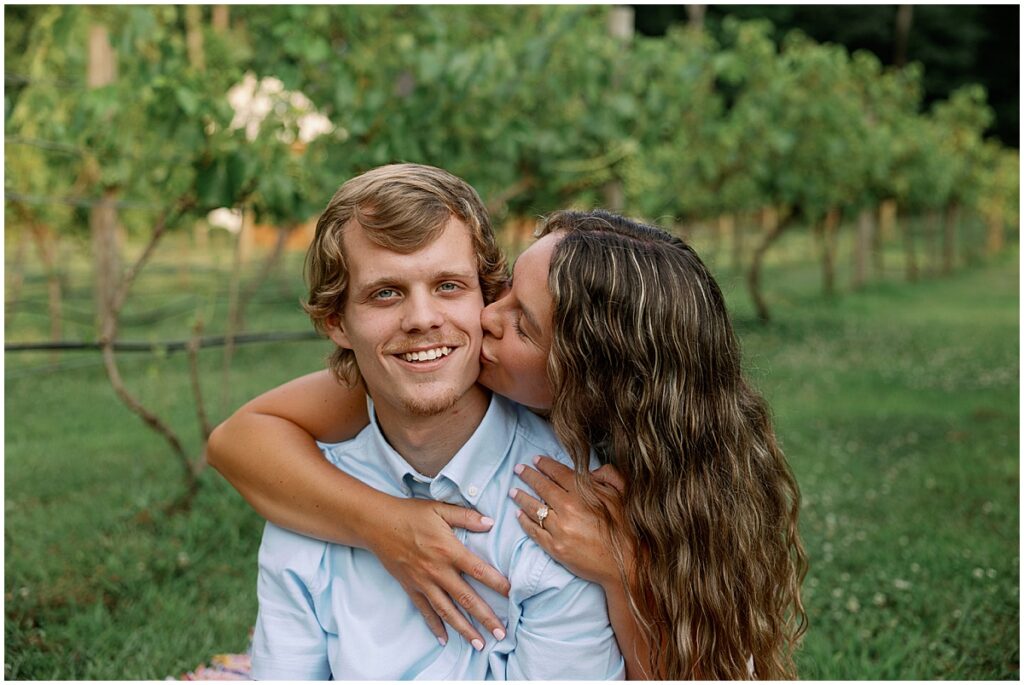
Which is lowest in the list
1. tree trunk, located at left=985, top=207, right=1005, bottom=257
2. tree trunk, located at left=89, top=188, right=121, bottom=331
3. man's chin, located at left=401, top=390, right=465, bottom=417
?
tree trunk, located at left=985, top=207, right=1005, bottom=257

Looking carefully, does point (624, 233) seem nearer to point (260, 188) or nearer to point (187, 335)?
point (260, 188)

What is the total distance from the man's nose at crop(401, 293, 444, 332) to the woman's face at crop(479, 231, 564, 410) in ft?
0.34

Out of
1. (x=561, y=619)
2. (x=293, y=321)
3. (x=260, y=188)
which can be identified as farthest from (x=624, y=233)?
(x=293, y=321)

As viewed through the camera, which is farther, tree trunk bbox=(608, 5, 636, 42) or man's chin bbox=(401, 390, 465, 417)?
tree trunk bbox=(608, 5, 636, 42)

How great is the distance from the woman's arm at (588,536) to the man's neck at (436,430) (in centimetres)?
14

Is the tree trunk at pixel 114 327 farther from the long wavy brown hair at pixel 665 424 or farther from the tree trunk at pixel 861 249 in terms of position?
the tree trunk at pixel 861 249

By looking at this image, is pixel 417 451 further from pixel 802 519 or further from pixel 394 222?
pixel 802 519

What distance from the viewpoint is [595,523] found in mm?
1842

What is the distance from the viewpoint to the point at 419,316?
1.82 metres

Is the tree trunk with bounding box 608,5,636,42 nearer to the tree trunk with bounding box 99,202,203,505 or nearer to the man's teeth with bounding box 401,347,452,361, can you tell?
the tree trunk with bounding box 99,202,203,505

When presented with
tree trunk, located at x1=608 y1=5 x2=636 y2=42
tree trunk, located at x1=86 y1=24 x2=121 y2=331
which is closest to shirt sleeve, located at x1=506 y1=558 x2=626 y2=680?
tree trunk, located at x1=608 y1=5 x2=636 y2=42

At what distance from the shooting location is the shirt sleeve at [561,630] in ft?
5.92

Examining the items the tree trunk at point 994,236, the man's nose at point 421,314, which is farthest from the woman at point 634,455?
the tree trunk at point 994,236

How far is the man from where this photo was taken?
1825 mm
